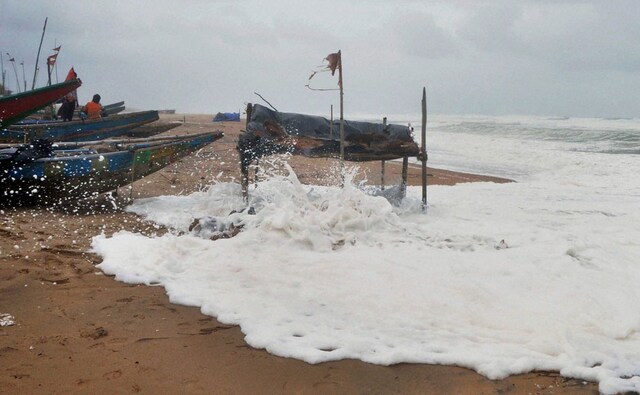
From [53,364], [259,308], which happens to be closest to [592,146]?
[259,308]

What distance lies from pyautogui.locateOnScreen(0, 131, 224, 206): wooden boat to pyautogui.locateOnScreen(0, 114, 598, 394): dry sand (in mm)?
2769

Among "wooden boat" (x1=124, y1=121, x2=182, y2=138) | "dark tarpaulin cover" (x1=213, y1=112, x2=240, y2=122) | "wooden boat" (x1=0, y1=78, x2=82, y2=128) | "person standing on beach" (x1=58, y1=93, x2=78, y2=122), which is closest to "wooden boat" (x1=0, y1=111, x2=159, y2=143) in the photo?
"wooden boat" (x1=124, y1=121, x2=182, y2=138)

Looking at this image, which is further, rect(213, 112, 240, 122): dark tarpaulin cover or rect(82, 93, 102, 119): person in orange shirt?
rect(213, 112, 240, 122): dark tarpaulin cover

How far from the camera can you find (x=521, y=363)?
3.62 metres

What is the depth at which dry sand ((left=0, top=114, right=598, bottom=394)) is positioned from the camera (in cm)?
323

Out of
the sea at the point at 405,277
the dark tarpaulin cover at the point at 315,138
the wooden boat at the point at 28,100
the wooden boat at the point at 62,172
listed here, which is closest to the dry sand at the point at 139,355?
the sea at the point at 405,277

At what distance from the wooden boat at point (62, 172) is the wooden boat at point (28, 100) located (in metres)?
1.51

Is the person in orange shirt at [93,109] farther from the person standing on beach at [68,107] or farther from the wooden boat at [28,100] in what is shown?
the wooden boat at [28,100]

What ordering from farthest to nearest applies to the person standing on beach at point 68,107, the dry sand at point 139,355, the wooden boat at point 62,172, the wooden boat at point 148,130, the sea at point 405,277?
the wooden boat at point 148,130 → the person standing on beach at point 68,107 → the wooden boat at point 62,172 → the sea at point 405,277 → the dry sand at point 139,355

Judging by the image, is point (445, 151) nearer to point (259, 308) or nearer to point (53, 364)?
point (259, 308)

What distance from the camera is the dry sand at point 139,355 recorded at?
3.23 metres

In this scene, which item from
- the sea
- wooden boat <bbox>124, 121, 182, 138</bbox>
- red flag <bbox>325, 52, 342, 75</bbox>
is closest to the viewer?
the sea

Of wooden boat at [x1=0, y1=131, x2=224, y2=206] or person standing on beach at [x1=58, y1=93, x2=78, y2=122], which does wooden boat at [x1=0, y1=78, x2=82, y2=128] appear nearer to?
wooden boat at [x1=0, y1=131, x2=224, y2=206]

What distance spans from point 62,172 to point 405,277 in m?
5.83
